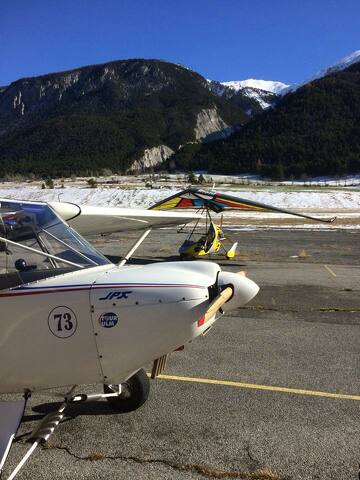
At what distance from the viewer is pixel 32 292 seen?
383 centimetres

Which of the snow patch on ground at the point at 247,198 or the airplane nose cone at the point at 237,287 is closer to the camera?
the airplane nose cone at the point at 237,287

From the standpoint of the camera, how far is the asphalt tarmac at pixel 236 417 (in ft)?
12.9

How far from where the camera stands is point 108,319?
363cm

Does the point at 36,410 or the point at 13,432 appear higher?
the point at 13,432

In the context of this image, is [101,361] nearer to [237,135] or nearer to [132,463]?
[132,463]

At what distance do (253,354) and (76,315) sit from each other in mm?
3832

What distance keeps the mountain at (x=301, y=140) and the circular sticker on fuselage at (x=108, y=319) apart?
105 metres

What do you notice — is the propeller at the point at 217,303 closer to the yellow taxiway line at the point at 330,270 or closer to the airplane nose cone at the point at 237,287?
the airplane nose cone at the point at 237,287

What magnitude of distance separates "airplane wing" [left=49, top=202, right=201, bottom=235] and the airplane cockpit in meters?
3.35

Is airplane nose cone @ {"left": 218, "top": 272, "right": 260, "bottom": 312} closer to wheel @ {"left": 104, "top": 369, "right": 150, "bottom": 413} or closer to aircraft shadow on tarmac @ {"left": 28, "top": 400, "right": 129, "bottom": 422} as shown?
wheel @ {"left": 104, "top": 369, "right": 150, "bottom": 413}

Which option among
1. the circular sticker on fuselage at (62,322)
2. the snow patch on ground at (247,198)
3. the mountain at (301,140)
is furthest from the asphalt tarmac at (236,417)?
the mountain at (301,140)

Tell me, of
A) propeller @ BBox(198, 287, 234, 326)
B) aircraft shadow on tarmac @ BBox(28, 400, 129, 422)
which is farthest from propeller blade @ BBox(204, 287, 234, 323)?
aircraft shadow on tarmac @ BBox(28, 400, 129, 422)

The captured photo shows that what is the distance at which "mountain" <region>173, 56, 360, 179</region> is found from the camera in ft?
384

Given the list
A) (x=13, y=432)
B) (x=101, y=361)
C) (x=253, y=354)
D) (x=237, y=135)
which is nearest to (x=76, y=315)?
(x=101, y=361)
